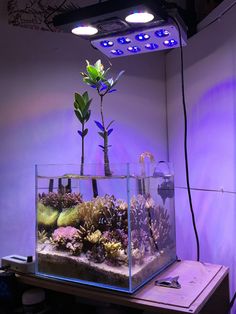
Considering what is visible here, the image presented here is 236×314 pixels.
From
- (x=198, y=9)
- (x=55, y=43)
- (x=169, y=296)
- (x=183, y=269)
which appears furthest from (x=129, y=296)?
(x=198, y=9)

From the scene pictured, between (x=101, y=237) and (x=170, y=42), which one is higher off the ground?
(x=170, y=42)

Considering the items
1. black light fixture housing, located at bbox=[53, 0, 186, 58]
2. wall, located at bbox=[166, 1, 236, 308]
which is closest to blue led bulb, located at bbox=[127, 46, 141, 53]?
black light fixture housing, located at bbox=[53, 0, 186, 58]

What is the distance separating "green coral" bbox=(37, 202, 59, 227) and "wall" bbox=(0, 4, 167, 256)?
367 mm

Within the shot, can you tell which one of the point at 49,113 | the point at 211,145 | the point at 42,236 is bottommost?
the point at 42,236

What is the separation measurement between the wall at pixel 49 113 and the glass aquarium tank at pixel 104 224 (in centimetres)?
37

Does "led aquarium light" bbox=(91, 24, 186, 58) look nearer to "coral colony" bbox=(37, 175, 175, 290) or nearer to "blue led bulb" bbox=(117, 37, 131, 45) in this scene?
"blue led bulb" bbox=(117, 37, 131, 45)

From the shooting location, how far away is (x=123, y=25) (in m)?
1.03

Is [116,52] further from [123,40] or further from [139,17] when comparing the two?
[139,17]

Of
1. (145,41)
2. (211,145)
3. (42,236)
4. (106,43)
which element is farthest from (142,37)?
(42,236)

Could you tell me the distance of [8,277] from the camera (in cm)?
107

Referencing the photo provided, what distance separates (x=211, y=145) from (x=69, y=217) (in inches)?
26.8

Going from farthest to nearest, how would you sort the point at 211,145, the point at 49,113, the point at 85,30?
the point at 49,113, the point at 211,145, the point at 85,30

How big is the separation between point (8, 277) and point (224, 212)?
837 millimetres

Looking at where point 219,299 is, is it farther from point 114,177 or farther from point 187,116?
point 187,116
